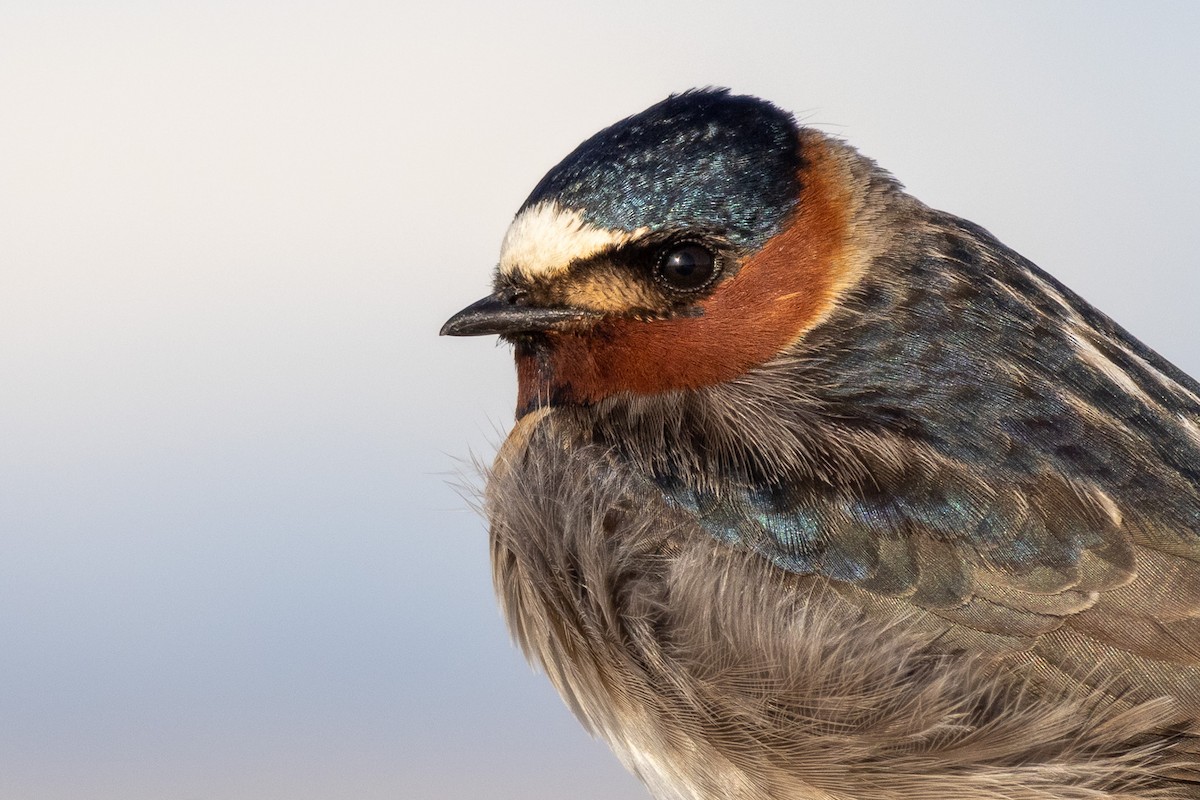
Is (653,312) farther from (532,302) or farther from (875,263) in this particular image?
(875,263)

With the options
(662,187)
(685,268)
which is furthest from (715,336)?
(662,187)

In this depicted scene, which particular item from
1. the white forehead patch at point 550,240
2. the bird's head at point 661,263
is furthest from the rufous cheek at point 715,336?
the white forehead patch at point 550,240

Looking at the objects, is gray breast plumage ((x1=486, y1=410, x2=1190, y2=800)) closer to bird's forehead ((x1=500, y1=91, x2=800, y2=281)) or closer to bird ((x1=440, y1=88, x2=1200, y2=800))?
bird ((x1=440, y1=88, x2=1200, y2=800))

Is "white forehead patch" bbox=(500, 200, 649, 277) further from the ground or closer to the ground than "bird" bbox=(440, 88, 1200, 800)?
further from the ground

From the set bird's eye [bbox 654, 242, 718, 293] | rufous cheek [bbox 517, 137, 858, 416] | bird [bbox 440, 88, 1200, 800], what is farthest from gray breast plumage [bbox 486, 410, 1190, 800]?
bird's eye [bbox 654, 242, 718, 293]

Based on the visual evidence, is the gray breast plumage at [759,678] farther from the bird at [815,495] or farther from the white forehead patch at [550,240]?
the white forehead patch at [550,240]

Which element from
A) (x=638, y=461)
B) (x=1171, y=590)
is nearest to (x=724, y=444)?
(x=638, y=461)

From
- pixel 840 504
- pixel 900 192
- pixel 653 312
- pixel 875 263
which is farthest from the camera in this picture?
pixel 900 192
